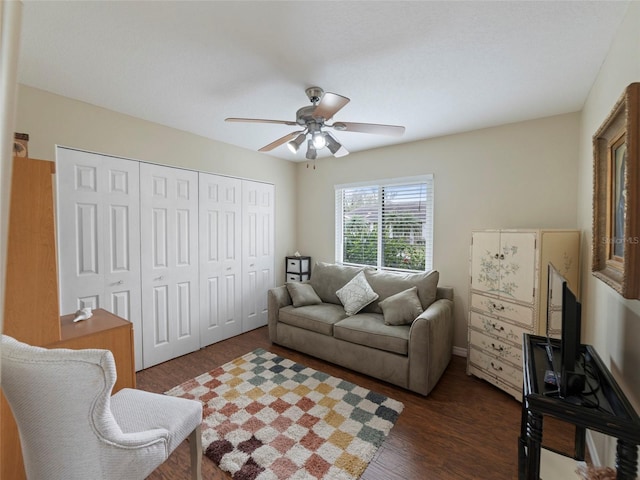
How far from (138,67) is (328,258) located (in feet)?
10.4

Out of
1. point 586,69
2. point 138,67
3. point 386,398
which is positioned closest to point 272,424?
point 386,398

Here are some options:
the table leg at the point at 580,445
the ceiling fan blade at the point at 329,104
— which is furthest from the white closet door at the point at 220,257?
the table leg at the point at 580,445

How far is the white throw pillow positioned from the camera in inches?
124

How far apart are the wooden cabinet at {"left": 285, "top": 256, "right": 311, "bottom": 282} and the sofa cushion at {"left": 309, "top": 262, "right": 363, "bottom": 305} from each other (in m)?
0.47

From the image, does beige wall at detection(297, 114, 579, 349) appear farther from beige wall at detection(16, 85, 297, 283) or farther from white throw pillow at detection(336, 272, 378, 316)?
beige wall at detection(16, 85, 297, 283)

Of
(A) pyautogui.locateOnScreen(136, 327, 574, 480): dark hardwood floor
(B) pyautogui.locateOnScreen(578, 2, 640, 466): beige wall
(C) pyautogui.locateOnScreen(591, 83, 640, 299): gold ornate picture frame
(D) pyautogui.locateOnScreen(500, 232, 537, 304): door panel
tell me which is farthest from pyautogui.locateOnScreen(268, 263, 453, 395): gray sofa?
(C) pyautogui.locateOnScreen(591, 83, 640, 299): gold ornate picture frame

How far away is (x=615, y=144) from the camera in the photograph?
1.33 meters

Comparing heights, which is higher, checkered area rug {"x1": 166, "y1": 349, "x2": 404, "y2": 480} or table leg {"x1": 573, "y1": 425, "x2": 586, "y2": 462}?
table leg {"x1": 573, "y1": 425, "x2": 586, "y2": 462}

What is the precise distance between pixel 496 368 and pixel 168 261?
346 centimetres

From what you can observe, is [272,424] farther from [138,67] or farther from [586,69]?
[586,69]

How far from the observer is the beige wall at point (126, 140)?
2.21 metres

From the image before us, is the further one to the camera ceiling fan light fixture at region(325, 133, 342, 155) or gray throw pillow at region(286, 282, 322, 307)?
gray throw pillow at region(286, 282, 322, 307)

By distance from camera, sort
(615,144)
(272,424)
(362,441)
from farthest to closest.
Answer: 1. (272,424)
2. (362,441)
3. (615,144)

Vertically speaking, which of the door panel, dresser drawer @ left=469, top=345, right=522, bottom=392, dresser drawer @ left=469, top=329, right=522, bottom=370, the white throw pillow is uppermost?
the door panel
